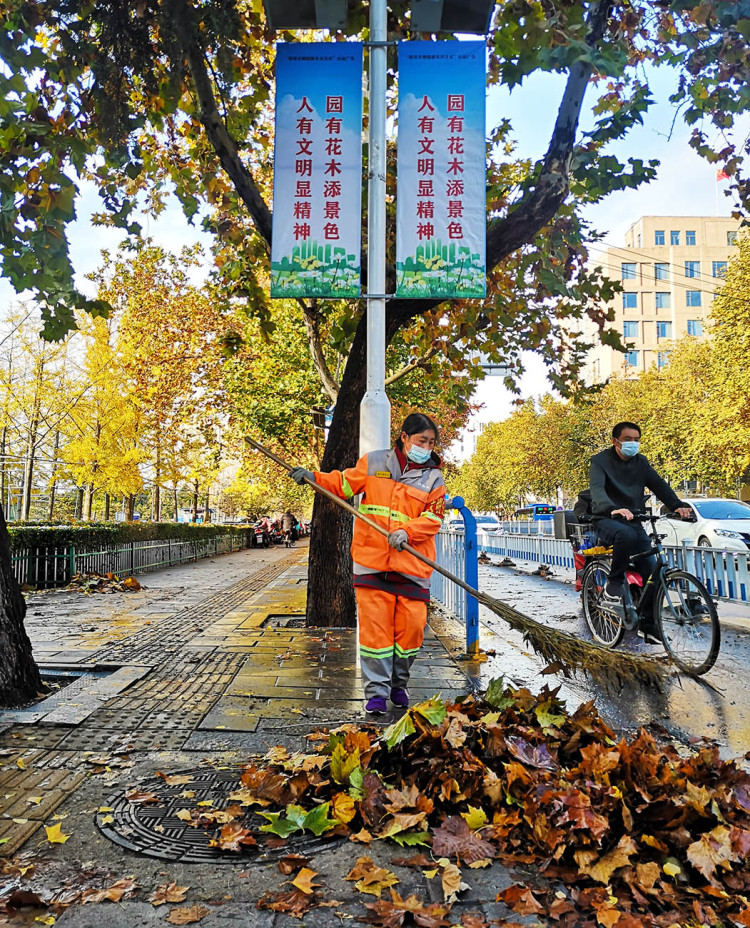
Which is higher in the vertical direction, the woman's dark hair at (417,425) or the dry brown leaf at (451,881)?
the woman's dark hair at (417,425)

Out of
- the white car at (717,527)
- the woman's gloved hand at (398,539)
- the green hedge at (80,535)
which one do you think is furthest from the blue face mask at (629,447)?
the green hedge at (80,535)

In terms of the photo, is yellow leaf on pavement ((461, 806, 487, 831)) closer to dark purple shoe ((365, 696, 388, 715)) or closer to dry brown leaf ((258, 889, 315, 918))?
dry brown leaf ((258, 889, 315, 918))

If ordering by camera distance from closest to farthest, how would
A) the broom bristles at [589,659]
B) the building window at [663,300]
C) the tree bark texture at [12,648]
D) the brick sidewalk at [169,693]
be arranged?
the brick sidewalk at [169,693]
the broom bristles at [589,659]
the tree bark texture at [12,648]
the building window at [663,300]

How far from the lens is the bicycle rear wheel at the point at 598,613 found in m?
6.71

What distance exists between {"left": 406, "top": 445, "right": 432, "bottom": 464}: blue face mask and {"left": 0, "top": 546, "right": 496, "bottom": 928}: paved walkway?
5.17ft

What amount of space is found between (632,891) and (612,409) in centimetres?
4063

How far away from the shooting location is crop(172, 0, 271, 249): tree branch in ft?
20.8

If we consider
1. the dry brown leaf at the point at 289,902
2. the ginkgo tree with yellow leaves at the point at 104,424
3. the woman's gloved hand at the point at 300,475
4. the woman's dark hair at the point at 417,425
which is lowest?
the dry brown leaf at the point at 289,902

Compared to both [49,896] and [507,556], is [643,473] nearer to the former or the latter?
[49,896]

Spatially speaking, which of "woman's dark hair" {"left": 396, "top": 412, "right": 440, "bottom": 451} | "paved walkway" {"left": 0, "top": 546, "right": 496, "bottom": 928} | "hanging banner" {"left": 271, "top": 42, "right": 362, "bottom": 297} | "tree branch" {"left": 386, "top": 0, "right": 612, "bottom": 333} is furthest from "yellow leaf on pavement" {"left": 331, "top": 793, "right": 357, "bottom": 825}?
"tree branch" {"left": 386, "top": 0, "right": 612, "bottom": 333}

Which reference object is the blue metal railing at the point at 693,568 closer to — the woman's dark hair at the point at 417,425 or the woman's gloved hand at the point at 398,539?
the woman's dark hair at the point at 417,425

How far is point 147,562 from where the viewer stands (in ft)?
58.6

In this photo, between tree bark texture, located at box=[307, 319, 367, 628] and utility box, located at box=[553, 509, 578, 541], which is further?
utility box, located at box=[553, 509, 578, 541]

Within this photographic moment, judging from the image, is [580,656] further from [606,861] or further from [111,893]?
[111,893]
